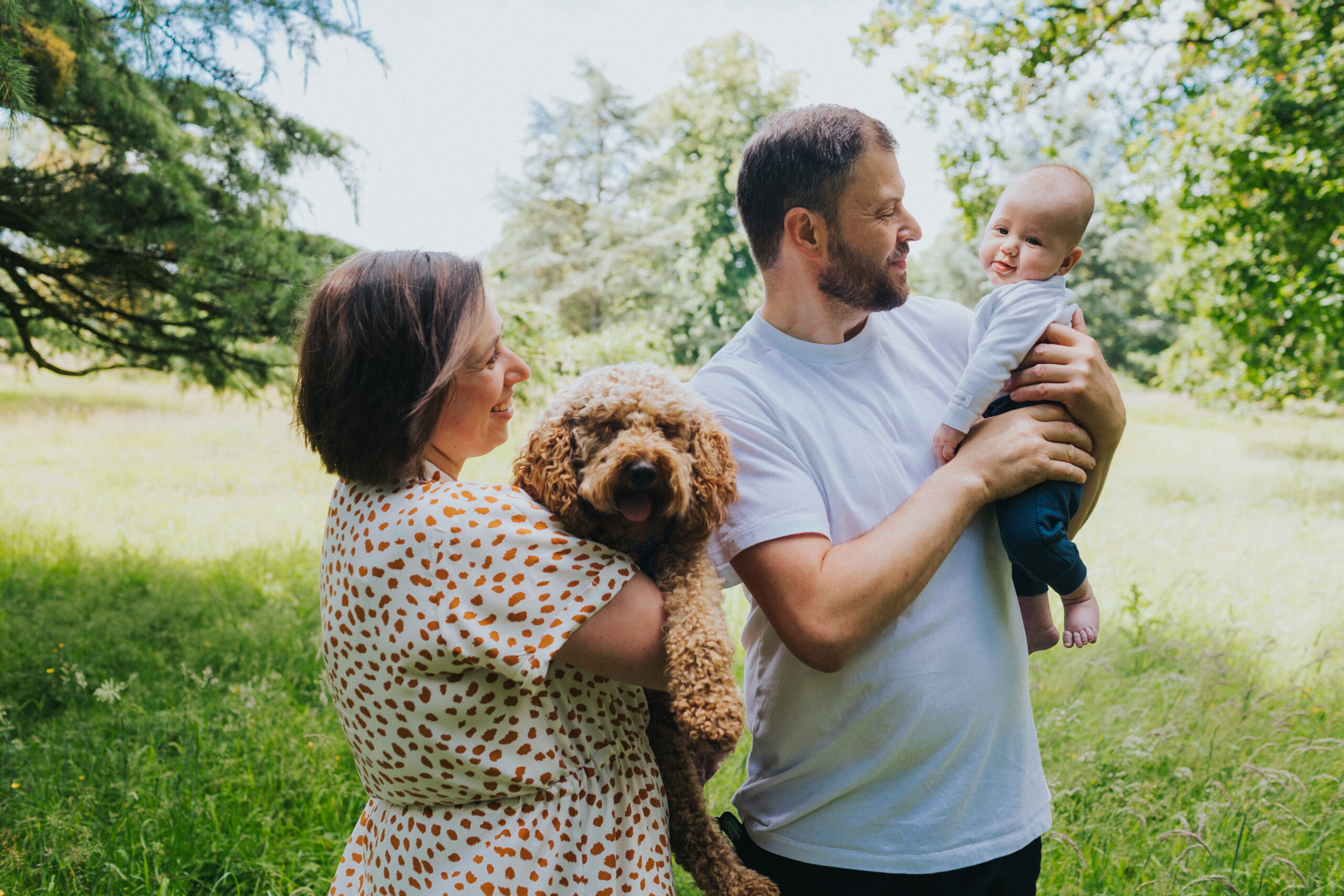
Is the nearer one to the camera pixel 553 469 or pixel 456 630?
pixel 456 630

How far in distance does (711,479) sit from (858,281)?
1.73 ft

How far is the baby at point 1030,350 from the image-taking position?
1.60 m

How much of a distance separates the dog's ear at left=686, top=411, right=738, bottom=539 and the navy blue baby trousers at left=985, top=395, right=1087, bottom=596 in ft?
1.81

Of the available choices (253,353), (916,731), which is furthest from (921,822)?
(253,353)

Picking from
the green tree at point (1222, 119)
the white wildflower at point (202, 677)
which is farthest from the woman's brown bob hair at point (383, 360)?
the green tree at point (1222, 119)

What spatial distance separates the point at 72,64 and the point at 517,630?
424 centimetres

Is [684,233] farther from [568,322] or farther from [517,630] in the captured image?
[517,630]

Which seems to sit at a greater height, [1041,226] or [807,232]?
[1041,226]

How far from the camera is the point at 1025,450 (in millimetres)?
1586

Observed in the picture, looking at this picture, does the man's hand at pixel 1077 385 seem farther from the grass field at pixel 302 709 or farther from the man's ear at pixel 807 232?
the grass field at pixel 302 709

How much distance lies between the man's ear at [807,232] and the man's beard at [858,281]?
0.10ft

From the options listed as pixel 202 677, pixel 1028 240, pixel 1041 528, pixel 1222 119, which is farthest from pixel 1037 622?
pixel 1222 119

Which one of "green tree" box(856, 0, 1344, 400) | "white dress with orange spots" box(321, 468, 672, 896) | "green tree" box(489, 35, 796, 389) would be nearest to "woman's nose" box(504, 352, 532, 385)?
"white dress with orange spots" box(321, 468, 672, 896)

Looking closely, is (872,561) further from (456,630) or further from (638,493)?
(456,630)
